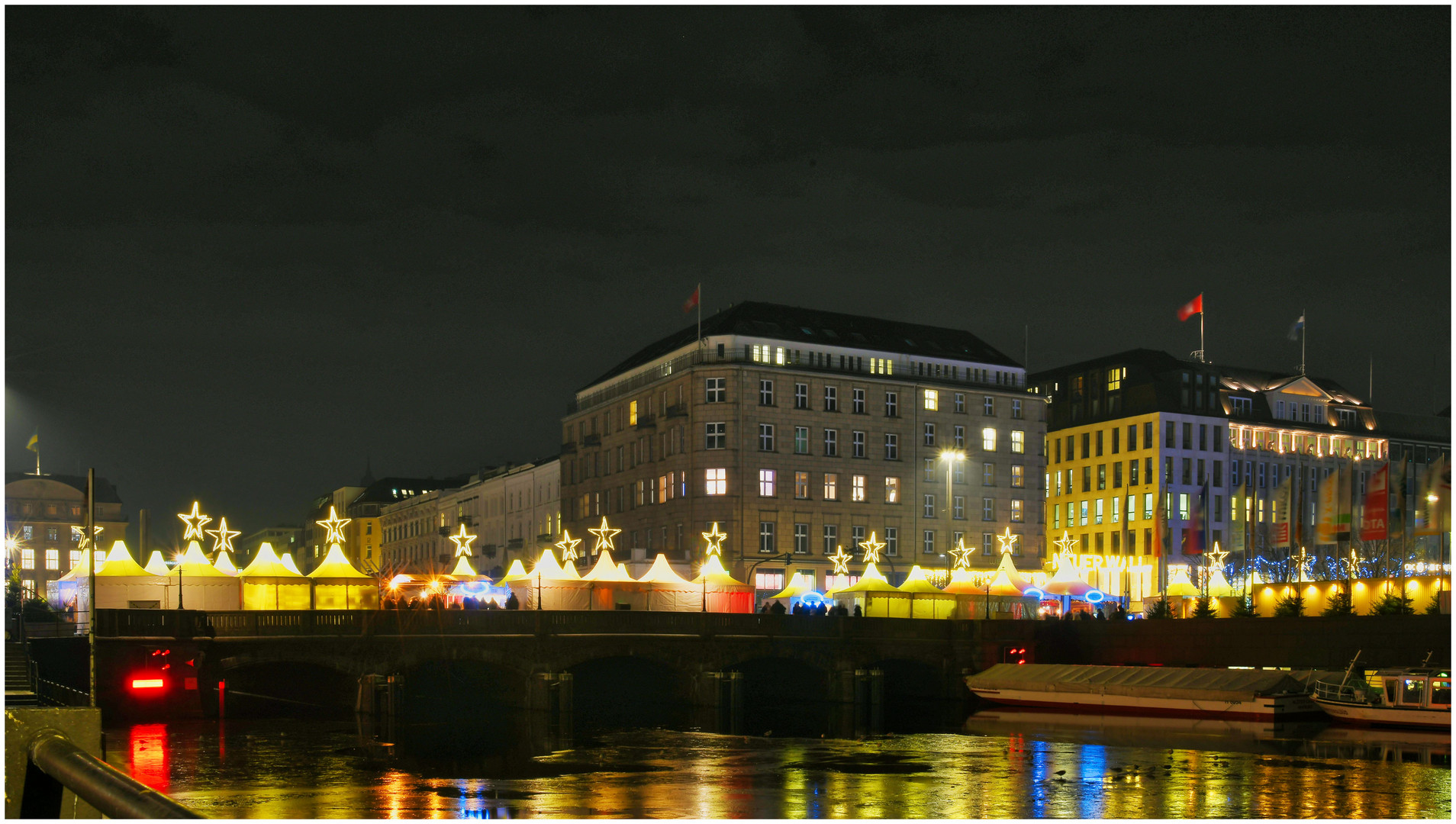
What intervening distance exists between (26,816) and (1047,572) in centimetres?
10000

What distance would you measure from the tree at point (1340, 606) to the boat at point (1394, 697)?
609cm

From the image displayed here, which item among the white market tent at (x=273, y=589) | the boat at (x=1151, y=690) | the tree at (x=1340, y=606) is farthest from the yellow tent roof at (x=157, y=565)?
the tree at (x=1340, y=606)

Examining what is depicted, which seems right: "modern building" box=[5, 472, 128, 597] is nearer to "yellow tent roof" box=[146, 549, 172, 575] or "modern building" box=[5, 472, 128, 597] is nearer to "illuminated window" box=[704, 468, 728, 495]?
"illuminated window" box=[704, 468, 728, 495]

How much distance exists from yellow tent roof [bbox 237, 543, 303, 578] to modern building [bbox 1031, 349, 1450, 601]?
241 ft

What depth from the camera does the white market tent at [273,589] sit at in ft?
211

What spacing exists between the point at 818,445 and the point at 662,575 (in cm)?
3217

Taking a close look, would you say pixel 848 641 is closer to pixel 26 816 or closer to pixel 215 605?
pixel 215 605

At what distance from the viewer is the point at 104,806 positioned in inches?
228

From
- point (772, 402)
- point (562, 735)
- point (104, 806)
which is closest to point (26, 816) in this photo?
point (104, 806)

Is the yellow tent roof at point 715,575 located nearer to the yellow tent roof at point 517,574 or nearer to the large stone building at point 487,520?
the yellow tent roof at point 517,574

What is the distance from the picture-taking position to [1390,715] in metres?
52.8

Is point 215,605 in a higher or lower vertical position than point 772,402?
lower

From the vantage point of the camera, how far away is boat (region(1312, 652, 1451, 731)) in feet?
169

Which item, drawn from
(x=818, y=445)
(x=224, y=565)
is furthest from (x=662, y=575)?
(x=818, y=445)
